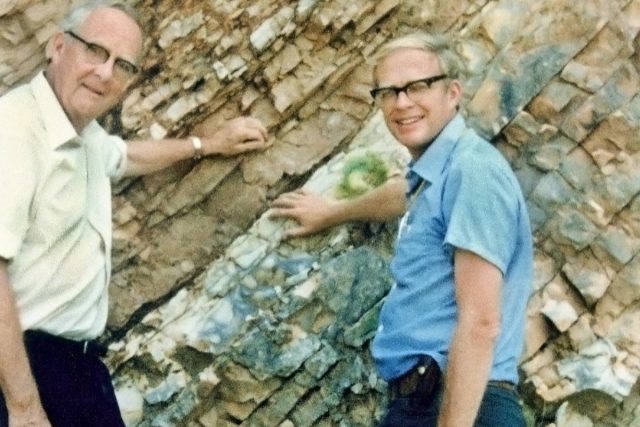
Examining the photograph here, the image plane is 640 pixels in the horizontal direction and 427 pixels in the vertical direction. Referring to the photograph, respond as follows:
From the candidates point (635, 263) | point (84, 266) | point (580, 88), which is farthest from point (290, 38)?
point (635, 263)

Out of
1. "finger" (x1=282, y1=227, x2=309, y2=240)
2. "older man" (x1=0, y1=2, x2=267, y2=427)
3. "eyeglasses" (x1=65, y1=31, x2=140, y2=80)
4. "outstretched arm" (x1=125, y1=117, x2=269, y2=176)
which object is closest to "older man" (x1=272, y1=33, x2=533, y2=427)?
"eyeglasses" (x1=65, y1=31, x2=140, y2=80)

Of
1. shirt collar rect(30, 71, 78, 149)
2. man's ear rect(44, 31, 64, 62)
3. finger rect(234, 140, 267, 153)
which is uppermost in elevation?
man's ear rect(44, 31, 64, 62)

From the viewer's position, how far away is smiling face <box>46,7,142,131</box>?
353 centimetres

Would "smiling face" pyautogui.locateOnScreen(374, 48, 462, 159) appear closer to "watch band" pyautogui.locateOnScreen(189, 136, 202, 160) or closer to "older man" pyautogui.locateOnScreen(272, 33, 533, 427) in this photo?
"older man" pyautogui.locateOnScreen(272, 33, 533, 427)

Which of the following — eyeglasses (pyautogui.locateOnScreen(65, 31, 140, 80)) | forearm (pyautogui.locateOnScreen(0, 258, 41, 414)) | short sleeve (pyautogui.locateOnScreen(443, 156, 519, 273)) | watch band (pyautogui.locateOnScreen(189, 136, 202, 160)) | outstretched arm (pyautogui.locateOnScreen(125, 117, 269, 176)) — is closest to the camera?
short sleeve (pyautogui.locateOnScreen(443, 156, 519, 273))

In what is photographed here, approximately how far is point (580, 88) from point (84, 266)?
2755 mm

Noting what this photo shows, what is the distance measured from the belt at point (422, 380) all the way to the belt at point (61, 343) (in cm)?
135

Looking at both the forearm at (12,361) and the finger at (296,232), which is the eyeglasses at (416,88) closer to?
the finger at (296,232)

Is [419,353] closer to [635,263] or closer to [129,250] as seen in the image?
[635,263]

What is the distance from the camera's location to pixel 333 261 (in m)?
4.68

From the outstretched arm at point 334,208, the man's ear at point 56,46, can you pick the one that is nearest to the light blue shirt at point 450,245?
the outstretched arm at point 334,208

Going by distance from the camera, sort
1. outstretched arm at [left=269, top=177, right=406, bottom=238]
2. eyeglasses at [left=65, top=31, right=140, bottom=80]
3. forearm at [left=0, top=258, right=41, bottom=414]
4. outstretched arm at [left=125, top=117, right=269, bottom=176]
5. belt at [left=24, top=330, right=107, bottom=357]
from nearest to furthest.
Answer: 1. forearm at [left=0, top=258, right=41, bottom=414]
2. belt at [left=24, top=330, right=107, bottom=357]
3. eyeglasses at [left=65, top=31, right=140, bottom=80]
4. outstretched arm at [left=269, top=177, right=406, bottom=238]
5. outstretched arm at [left=125, top=117, right=269, bottom=176]

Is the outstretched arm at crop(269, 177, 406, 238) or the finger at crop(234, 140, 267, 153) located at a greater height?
the finger at crop(234, 140, 267, 153)

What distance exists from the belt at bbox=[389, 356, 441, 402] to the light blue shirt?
0.03 meters
